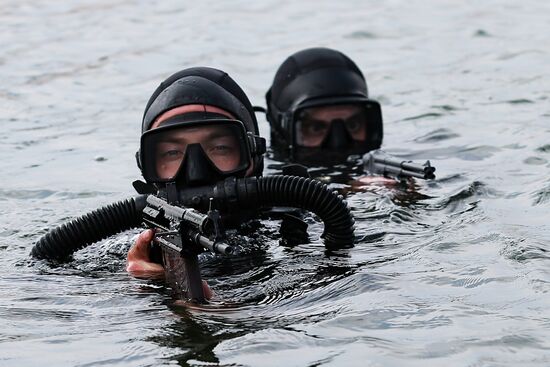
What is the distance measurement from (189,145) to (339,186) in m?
2.13

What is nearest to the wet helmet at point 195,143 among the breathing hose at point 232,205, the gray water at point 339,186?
the breathing hose at point 232,205

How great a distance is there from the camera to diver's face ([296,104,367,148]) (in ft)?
24.6

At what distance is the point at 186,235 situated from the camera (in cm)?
412

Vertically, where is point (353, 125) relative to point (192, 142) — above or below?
below

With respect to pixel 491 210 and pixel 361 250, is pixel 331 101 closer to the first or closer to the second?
pixel 491 210

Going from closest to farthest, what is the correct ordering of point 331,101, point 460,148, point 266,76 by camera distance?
point 331,101 → point 460,148 → point 266,76

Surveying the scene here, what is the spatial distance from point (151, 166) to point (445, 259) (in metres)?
1.41

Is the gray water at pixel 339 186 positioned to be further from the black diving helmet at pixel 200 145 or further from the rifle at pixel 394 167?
the black diving helmet at pixel 200 145

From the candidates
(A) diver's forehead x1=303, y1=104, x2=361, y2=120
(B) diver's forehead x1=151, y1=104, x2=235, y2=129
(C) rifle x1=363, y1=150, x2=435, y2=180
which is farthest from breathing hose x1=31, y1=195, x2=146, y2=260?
(A) diver's forehead x1=303, y1=104, x2=361, y2=120

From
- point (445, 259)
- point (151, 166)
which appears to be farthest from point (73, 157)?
point (445, 259)

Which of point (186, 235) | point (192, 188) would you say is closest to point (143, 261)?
point (192, 188)

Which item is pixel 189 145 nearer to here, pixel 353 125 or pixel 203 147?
pixel 203 147

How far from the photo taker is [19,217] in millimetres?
6688

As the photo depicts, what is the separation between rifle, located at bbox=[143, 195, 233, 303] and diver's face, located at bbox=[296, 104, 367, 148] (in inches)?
113
